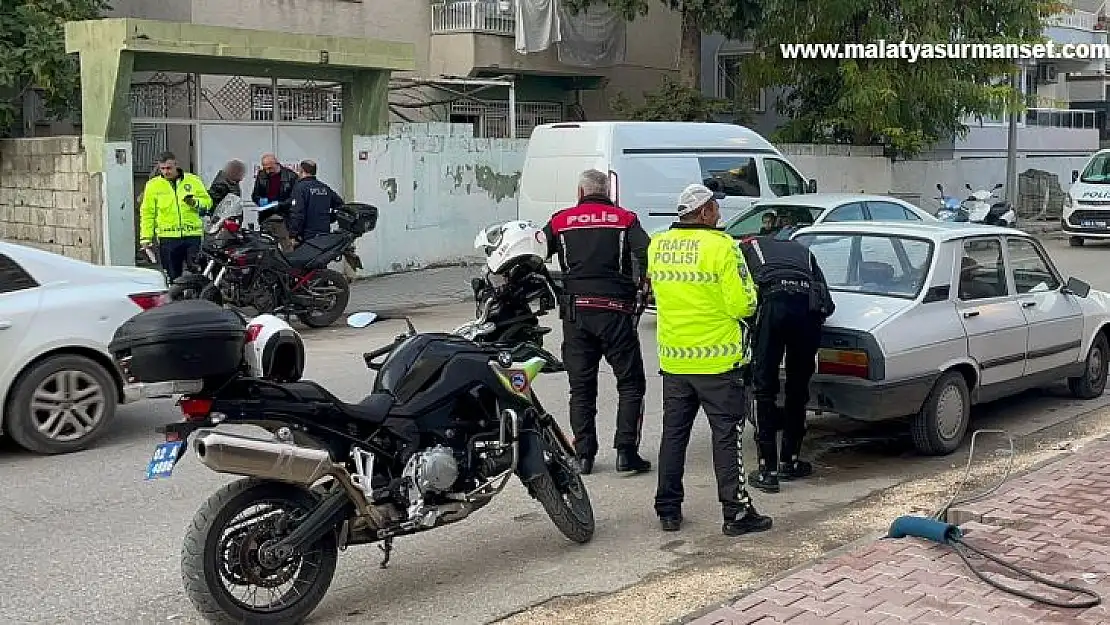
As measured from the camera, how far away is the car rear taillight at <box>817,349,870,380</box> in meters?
7.69

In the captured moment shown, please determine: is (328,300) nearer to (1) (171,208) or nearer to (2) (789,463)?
(1) (171,208)

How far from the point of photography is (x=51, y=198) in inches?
655

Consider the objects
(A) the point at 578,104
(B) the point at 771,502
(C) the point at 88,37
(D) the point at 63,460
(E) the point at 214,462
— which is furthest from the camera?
(A) the point at 578,104

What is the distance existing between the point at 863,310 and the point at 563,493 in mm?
2742

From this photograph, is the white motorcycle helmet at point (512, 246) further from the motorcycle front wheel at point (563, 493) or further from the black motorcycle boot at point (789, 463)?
the black motorcycle boot at point (789, 463)

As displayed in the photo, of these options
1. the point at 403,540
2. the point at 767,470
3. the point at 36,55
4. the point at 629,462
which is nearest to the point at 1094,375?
the point at 767,470

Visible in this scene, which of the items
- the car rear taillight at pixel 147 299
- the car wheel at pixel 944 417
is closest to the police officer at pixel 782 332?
the car wheel at pixel 944 417

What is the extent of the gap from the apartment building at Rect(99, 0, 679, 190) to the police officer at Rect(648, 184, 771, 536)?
12.1 meters

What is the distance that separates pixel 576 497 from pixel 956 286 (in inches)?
137

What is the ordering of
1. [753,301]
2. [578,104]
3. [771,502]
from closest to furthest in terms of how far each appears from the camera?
[753,301] → [771,502] → [578,104]

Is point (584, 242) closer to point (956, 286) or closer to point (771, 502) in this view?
point (771, 502)

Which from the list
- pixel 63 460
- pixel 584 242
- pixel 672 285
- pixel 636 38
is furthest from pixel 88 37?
pixel 636 38

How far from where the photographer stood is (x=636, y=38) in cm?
2789

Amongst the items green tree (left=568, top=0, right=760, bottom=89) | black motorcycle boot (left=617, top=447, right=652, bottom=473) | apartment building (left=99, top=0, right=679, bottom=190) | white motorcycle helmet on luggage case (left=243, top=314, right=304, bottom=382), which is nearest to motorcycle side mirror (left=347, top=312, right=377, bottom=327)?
white motorcycle helmet on luggage case (left=243, top=314, right=304, bottom=382)
